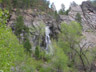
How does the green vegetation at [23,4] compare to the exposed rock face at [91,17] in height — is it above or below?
above

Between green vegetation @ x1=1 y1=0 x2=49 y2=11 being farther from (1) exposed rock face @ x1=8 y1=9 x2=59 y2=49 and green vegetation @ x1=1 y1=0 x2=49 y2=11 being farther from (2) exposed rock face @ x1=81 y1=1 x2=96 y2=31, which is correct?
(2) exposed rock face @ x1=81 y1=1 x2=96 y2=31

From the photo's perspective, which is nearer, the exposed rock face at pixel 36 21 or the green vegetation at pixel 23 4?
the exposed rock face at pixel 36 21

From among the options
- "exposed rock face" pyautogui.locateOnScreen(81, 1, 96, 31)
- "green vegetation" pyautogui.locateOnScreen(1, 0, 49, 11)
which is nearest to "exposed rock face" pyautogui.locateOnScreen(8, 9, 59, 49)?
"green vegetation" pyautogui.locateOnScreen(1, 0, 49, 11)

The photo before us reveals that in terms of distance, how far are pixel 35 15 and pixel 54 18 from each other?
25.5 ft

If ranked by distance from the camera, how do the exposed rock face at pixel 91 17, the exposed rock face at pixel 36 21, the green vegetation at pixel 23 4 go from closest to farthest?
the exposed rock face at pixel 91 17 < the exposed rock face at pixel 36 21 < the green vegetation at pixel 23 4

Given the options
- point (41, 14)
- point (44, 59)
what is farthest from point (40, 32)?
point (41, 14)

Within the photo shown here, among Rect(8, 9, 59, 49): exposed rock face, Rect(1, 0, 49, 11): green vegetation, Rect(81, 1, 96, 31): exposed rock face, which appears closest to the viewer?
Rect(81, 1, 96, 31): exposed rock face

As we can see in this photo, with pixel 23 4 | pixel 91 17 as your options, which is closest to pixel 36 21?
pixel 23 4

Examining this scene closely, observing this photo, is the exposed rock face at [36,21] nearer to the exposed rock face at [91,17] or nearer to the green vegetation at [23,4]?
the green vegetation at [23,4]

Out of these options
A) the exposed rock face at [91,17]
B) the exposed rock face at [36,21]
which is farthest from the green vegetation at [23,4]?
the exposed rock face at [91,17]

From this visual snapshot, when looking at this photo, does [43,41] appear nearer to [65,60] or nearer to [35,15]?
[35,15]

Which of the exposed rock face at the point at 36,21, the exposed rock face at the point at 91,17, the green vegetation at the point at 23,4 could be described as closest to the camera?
the exposed rock face at the point at 91,17

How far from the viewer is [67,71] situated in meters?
21.2

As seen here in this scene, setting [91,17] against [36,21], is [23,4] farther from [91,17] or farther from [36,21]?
[91,17]
